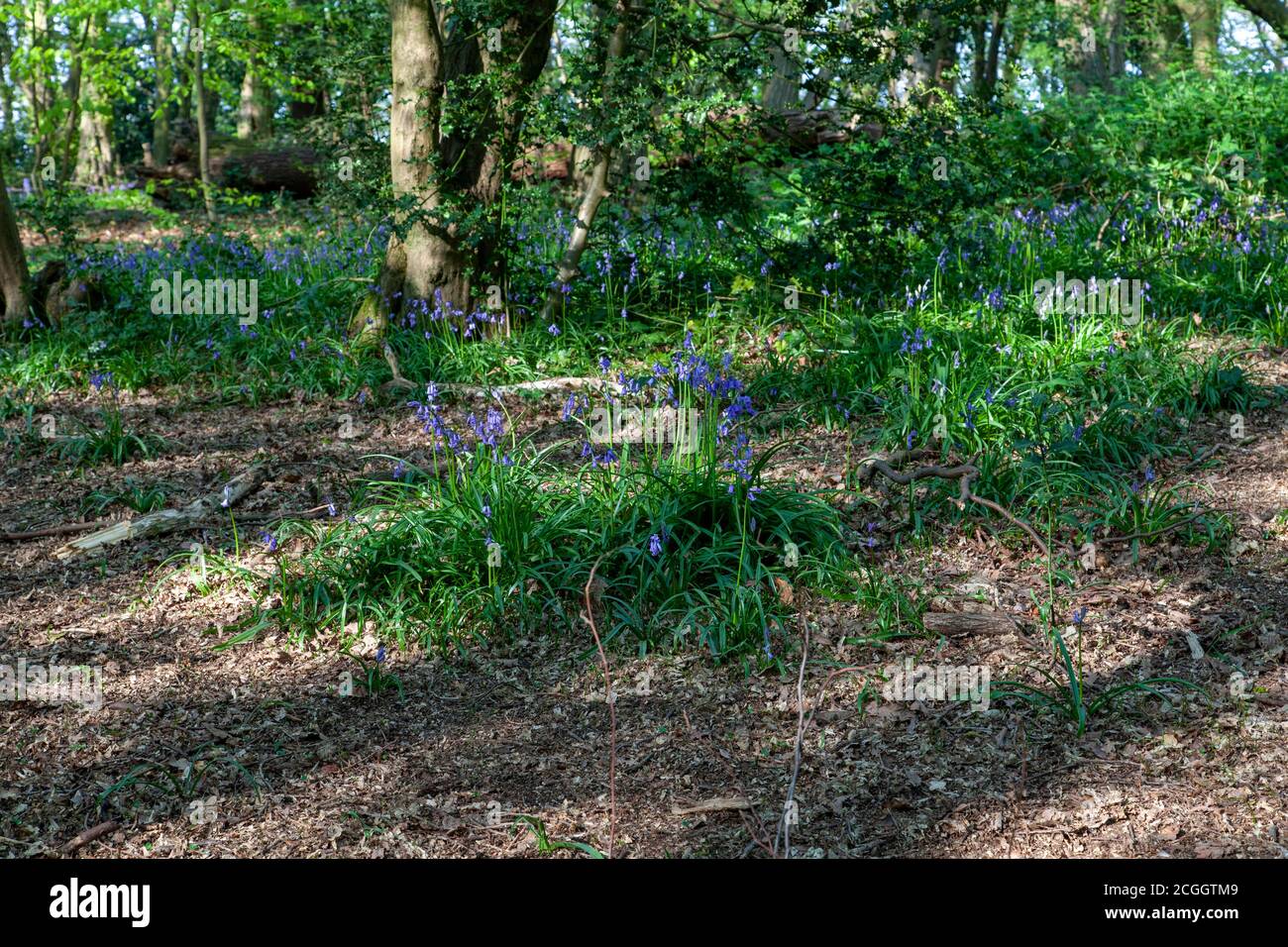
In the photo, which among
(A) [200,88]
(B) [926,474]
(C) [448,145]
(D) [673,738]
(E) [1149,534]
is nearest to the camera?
(D) [673,738]

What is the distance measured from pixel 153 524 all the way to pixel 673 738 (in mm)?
2712

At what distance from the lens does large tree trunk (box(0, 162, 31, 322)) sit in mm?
7430

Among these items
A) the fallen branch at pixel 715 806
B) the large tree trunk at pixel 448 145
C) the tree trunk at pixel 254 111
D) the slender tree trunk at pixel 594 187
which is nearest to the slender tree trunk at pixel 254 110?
the tree trunk at pixel 254 111

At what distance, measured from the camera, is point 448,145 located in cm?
668

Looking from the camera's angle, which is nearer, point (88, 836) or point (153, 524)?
point (88, 836)

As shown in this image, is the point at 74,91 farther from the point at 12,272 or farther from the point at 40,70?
the point at 12,272

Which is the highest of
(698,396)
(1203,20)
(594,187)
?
(1203,20)

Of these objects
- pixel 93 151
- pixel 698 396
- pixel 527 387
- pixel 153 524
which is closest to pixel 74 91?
pixel 93 151

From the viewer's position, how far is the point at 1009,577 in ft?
13.7

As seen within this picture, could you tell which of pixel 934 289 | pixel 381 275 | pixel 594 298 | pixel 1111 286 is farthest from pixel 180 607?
pixel 1111 286

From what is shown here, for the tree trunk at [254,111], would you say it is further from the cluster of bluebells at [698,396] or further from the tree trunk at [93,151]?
the cluster of bluebells at [698,396]

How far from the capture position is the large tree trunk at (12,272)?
7.43 m
